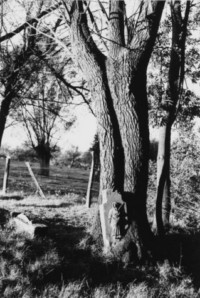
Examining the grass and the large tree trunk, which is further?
the large tree trunk

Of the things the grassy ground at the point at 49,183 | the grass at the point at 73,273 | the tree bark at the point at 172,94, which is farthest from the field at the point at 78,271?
the grassy ground at the point at 49,183

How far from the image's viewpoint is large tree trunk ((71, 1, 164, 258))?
20.0 feet

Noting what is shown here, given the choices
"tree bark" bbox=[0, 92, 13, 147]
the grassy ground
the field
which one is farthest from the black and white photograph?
the grassy ground

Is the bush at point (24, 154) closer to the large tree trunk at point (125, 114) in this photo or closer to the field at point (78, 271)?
the large tree trunk at point (125, 114)

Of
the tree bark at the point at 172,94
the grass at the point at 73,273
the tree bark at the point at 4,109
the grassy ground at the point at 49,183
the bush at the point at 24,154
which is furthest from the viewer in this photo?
the bush at the point at 24,154

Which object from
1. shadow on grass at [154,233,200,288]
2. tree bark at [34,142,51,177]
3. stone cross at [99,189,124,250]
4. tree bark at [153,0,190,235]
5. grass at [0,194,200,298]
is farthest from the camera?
tree bark at [34,142,51,177]

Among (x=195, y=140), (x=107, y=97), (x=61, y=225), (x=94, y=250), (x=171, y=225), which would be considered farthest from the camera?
(x=195, y=140)

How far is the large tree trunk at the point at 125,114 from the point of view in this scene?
6086 mm

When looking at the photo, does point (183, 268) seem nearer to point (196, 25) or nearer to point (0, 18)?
point (196, 25)

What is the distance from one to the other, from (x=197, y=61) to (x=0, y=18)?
21.6ft

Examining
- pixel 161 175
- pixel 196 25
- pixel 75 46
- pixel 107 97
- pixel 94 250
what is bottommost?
pixel 94 250

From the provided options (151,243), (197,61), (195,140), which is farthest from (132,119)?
(195,140)

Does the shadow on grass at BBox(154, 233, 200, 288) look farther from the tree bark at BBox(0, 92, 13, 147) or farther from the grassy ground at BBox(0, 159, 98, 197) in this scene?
the tree bark at BBox(0, 92, 13, 147)

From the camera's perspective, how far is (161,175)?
747 cm
